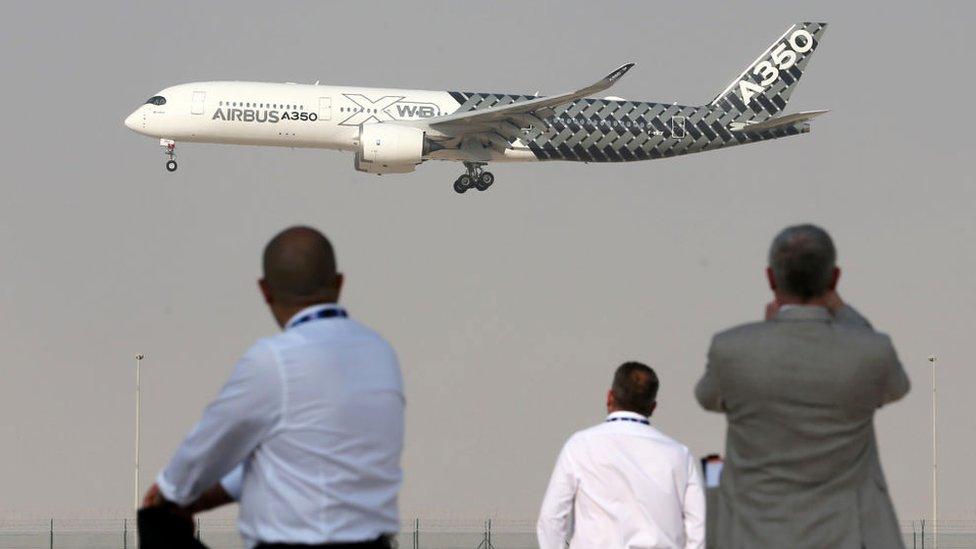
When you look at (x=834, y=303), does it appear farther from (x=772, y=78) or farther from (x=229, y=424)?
(x=772, y=78)

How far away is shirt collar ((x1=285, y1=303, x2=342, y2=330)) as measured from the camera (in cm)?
645

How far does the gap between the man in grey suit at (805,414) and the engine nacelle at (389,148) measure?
1469 inches

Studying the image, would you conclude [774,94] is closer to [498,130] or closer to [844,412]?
[498,130]

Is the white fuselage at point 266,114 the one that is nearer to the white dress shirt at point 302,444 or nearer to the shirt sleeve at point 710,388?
the shirt sleeve at point 710,388

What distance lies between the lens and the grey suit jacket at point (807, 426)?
700 centimetres

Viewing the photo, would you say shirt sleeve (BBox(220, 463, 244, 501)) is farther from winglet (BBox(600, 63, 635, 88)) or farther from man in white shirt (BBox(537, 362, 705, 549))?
winglet (BBox(600, 63, 635, 88))

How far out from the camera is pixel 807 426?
7.00m

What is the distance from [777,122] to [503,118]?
7.26m

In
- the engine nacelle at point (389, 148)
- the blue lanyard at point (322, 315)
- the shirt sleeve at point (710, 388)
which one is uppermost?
the engine nacelle at point (389, 148)

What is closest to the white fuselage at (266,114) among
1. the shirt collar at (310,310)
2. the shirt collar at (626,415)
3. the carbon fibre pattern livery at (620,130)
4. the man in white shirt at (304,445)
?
the carbon fibre pattern livery at (620,130)

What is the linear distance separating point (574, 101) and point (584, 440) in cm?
4045

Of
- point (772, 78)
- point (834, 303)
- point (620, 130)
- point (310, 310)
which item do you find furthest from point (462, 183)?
point (310, 310)

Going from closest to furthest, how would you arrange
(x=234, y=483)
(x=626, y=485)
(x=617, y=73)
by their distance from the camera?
(x=234, y=483) < (x=626, y=485) < (x=617, y=73)

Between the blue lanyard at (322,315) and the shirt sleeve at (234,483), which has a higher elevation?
the blue lanyard at (322,315)
